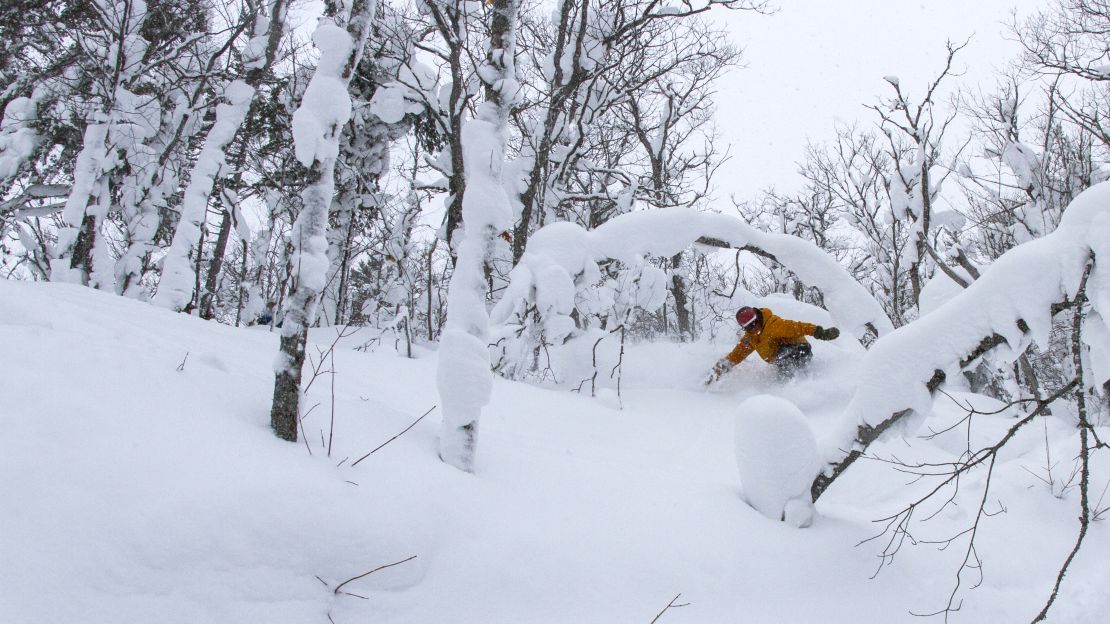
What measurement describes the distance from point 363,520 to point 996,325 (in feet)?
9.81

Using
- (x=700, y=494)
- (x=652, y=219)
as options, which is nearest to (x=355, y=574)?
(x=700, y=494)

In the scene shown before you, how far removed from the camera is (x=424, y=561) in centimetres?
213

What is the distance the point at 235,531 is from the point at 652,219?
466 centimetres

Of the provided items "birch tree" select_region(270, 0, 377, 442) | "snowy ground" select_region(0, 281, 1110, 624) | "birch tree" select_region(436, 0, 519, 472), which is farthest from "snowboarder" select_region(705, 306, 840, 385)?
"birch tree" select_region(270, 0, 377, 442)

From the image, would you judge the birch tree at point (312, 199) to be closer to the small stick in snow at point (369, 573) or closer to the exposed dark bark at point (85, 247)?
the small stick in snow at point (369, 573)

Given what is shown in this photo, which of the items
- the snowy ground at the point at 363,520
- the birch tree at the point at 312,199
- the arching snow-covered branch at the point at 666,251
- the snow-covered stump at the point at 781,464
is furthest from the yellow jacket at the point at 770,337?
the birch tree at the point at 312,199

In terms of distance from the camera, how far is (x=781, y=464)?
10.3 feet

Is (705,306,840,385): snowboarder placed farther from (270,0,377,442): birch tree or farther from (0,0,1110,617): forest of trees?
(270,0,377,442): birch tree

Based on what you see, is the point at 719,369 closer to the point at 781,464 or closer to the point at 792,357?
the point at 792,357

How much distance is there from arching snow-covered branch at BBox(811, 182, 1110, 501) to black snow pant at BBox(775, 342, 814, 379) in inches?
130

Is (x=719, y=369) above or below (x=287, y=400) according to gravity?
above

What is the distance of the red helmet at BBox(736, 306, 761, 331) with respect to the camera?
619 centimetres

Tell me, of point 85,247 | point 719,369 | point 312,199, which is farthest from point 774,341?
point 85,247

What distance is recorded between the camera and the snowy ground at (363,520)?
63.6 inches
